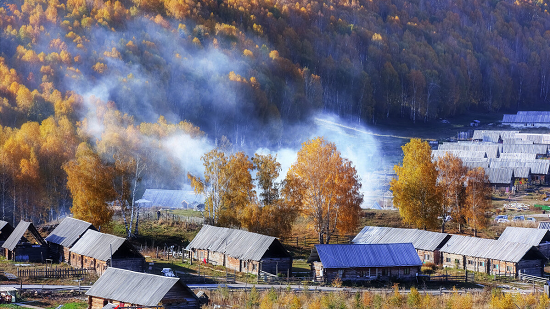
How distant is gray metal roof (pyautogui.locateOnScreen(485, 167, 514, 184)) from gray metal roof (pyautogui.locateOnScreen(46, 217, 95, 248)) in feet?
177

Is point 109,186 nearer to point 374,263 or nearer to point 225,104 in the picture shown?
point 374,263

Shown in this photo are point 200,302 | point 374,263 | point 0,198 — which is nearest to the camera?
point 200,302

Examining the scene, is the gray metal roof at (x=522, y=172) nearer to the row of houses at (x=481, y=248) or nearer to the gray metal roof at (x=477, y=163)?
the gray metal roof at (x=477, y=163)

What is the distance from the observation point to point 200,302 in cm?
3634

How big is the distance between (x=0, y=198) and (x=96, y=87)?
46085mm

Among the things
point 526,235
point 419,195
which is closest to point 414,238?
point 419,195

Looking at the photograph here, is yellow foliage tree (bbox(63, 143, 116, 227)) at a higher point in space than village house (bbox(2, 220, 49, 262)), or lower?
higher

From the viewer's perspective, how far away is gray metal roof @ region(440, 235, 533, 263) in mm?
51500

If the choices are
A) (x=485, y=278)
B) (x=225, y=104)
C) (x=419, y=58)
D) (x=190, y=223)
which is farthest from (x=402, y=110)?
(x=485, y=278)

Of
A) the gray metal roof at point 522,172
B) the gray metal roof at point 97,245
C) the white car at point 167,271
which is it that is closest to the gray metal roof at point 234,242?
the white car at point 167,271

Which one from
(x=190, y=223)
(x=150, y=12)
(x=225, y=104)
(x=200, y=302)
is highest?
(x=150, y=12)

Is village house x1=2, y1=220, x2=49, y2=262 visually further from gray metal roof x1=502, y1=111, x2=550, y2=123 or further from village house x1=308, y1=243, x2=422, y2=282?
gray metal roof x1=502, y1=111, x2=550, y2=123

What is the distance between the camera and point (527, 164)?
9525cm

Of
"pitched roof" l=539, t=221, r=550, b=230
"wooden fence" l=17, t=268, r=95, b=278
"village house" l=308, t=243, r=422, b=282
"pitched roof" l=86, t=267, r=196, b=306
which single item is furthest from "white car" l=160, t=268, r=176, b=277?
"pitched roof" l=539, t=221, r=550, b=230
